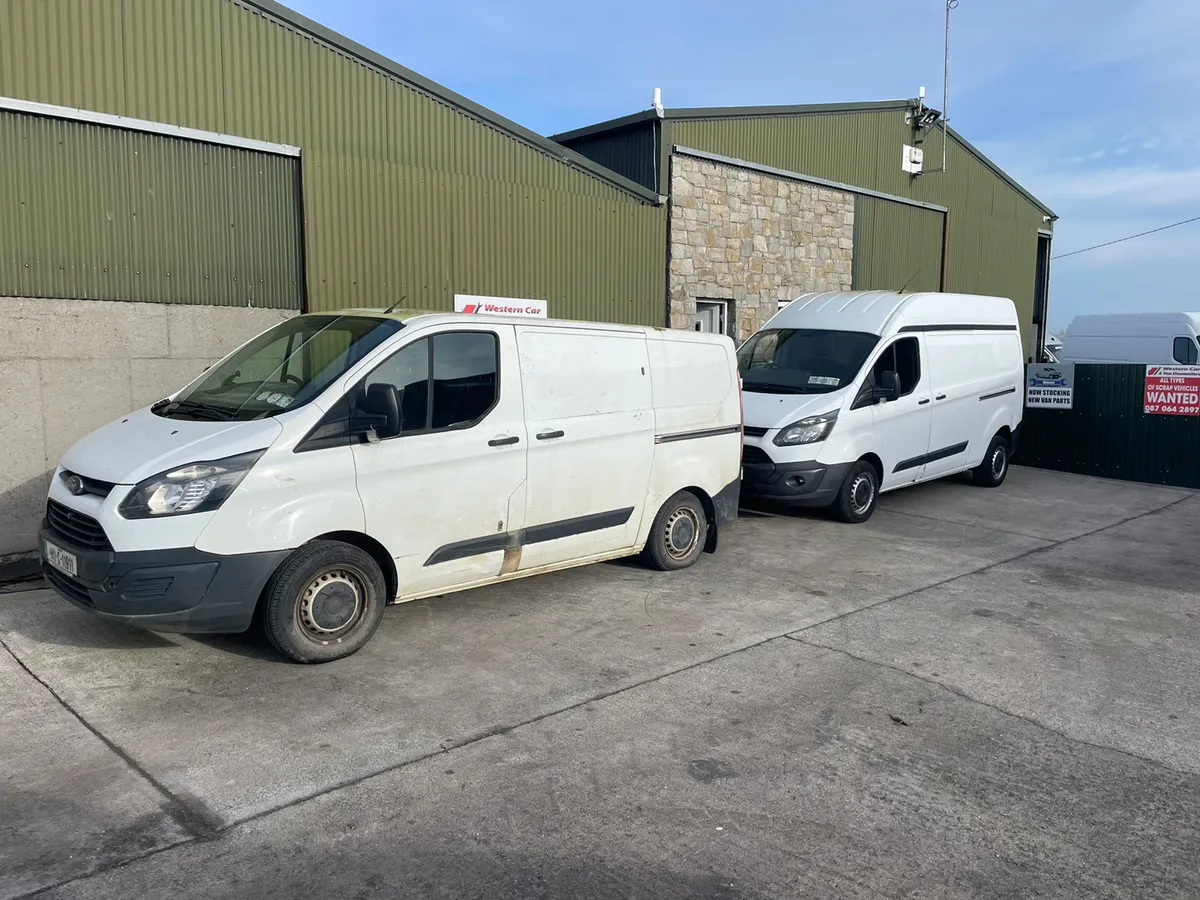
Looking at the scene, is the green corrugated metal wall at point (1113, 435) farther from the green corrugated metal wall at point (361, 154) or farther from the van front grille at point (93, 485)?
the van front grille at point (93, 485)

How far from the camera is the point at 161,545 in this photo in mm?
4738

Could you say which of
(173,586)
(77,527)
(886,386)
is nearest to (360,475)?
(173,586)

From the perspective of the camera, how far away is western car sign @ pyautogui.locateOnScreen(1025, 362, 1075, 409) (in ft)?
45.1

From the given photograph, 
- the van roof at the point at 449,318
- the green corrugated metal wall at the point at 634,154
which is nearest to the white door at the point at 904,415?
the van roof at the point at 449,318

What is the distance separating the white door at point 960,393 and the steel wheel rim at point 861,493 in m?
1.29

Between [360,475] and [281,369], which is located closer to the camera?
[360,475]

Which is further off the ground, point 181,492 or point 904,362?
point 904,362

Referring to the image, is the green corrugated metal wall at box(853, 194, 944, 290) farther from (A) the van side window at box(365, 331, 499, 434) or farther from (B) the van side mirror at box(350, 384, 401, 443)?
(B) the van side mirror at box(350, 384, 401, 443)

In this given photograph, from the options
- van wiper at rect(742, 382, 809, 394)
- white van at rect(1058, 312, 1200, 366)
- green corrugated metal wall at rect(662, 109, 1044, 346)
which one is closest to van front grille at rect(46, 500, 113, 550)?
van wiper at rect(742, 382, 809, 394)

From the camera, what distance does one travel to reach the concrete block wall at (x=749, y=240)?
13383 mm

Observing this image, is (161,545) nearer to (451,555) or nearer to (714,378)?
(451,555)

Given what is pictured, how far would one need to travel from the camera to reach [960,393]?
11.0 metres

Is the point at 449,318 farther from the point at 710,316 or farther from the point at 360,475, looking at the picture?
the point at 710,316

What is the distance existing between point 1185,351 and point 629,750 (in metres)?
19.0
